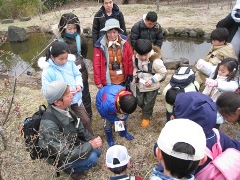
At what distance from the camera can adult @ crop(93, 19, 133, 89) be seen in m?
3.71

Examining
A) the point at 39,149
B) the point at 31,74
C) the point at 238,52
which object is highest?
the point at 238,52

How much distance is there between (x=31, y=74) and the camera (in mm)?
6863

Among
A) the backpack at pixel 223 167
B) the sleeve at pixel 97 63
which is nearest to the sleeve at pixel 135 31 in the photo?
the sleeve at pixel 97 63

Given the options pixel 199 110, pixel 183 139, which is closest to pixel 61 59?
pixel 199 110

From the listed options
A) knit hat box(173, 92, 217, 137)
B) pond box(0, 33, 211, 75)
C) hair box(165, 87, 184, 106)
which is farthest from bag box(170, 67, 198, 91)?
pond box(0, 33, 211, 75)

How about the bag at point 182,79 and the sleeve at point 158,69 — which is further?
the sleeve at point 158,69

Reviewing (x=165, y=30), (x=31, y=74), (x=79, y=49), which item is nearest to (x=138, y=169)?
(x=79, y=49)

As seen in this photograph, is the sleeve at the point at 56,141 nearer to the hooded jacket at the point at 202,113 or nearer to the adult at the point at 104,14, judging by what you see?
the hooded jacket at the point at 202,113

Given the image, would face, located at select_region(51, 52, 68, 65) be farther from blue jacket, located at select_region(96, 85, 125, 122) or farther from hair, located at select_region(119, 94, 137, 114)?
hair, located at select_region(119, 94, 137, 114)

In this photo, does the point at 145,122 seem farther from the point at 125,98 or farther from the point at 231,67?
the point at 231,67

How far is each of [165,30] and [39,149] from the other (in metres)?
8.11

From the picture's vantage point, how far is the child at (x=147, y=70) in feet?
11.6

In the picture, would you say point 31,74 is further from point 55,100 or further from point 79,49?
point 55,100

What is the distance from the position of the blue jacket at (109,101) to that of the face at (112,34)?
2.35 feet
